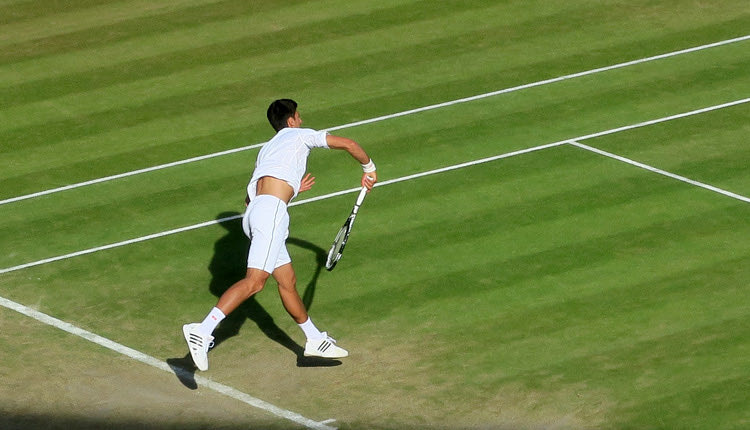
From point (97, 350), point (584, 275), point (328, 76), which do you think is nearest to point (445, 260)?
point (584, 275)

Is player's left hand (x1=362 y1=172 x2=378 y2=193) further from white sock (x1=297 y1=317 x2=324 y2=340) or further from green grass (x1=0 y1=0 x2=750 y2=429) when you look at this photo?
green grass (x1=0 y1=0 x2=750 y2=429)

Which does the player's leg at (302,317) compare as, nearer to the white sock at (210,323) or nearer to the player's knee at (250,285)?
the player's knee at (250,285)

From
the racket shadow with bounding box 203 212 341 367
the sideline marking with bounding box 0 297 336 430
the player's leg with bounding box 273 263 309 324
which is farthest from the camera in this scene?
the racket shadow with bounding box 203 212 341 367

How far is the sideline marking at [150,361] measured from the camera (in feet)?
37.3

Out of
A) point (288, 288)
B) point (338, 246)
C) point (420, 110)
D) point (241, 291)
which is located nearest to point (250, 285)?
point (241, 291)

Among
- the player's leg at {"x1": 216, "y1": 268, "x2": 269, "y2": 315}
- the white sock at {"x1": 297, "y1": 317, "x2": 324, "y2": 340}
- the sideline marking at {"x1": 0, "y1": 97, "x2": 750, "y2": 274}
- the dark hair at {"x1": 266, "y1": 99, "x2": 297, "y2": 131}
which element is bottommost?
the sideline marking at {"x1": 0, "y1": 97, "x2": 750, "y2": 274}

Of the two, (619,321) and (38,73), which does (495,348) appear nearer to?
(619,321)

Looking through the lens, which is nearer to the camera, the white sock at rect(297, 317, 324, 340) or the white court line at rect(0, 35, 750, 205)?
the white sock at rect(297, 317, 324, 340)

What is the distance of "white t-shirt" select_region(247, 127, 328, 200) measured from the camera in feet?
40.0

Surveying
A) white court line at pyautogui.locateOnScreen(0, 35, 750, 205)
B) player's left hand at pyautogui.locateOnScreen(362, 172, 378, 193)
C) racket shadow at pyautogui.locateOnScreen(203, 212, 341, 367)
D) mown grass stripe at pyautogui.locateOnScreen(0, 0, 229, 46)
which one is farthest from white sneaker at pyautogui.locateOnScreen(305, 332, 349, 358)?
mown grass stripe at pyautogui.locateOnScreen(0, 0, 229, 46)

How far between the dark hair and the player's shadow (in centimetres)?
207

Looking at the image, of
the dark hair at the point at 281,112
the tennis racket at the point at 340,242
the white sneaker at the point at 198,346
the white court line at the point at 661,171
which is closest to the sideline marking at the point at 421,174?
the white court line at the point at 661,171

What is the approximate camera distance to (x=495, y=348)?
12.5 meters

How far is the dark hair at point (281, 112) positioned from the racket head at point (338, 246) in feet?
4.17
